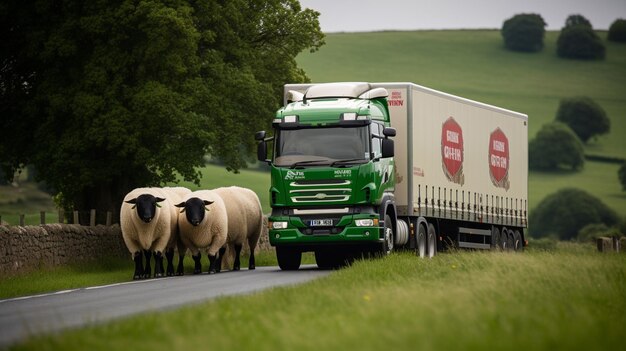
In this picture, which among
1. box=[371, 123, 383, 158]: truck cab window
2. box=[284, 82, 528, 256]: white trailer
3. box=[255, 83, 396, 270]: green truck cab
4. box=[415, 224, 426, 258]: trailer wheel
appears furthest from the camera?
box=[415, 224, 426, 258]: trailer wheel

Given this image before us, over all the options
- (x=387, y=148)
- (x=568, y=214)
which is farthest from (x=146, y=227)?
(x=568, y=214)

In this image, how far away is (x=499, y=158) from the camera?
36.6 meters

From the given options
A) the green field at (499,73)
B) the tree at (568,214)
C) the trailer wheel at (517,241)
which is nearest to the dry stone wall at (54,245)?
the trailer wheel at (517,241)

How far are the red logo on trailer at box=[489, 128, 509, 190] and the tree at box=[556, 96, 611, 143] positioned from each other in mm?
71716

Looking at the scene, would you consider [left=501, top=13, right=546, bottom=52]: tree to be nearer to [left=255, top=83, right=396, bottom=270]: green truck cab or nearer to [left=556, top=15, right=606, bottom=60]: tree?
[left=556, top=15, right=606, bottom=60]: tree

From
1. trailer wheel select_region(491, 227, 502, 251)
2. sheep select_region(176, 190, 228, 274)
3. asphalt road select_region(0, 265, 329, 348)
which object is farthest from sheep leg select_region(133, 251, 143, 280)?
trailer wheel select_region(491, 227, 502, 251)

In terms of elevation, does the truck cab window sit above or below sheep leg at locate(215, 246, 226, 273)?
above

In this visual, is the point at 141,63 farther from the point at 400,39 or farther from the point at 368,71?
the point at 400,39

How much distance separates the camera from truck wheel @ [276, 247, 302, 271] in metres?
28.9

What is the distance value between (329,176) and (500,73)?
93398mm

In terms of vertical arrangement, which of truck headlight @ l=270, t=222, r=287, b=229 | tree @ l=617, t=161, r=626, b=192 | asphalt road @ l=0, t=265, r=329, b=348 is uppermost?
truck headlight @ l=270, t=222, r=287, b=229

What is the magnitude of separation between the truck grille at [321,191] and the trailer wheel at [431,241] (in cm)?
456

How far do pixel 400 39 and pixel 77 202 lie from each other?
87747 millimetres

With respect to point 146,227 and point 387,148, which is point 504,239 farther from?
point 146,227
